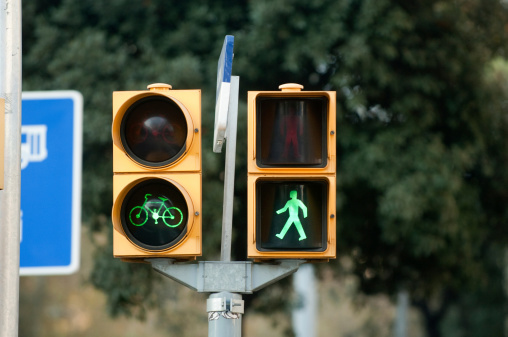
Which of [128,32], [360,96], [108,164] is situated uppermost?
[128,32]

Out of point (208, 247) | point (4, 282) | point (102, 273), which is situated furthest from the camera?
point (102, 273)

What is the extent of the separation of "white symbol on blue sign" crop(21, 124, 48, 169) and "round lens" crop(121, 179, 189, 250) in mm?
1189

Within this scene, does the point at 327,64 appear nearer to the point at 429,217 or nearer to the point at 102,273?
the point at 429,217

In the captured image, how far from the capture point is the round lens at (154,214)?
183 inches

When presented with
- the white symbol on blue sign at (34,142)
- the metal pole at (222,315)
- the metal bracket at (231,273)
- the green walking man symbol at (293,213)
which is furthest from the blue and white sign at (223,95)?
the white symbol on blue sign at (34,142)

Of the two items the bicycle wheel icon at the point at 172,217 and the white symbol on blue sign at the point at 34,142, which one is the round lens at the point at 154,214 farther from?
the white symbol on blue sign at the point at 34,142

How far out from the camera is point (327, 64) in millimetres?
13703

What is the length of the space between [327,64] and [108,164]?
10.9ft

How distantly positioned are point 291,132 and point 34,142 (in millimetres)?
1716

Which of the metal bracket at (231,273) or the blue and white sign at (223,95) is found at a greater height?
the blue and white sign at (223,95)

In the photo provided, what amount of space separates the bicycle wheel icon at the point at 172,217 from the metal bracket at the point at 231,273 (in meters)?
0.19

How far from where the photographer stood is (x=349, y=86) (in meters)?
13.4

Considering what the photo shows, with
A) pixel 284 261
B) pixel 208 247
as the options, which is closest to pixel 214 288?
pixel 284 261

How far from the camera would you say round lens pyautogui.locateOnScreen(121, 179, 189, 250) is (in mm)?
4656
